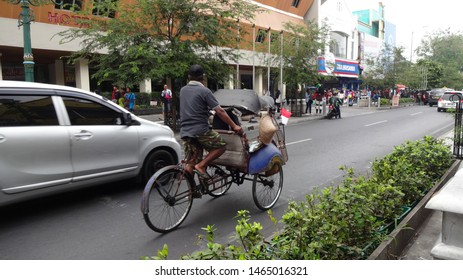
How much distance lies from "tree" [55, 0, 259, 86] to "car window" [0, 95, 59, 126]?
23.8ft

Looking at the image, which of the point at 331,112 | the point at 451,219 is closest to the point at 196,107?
the point at 451,219

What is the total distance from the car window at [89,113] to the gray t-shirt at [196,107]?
165 cm

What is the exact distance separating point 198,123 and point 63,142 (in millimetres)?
1872

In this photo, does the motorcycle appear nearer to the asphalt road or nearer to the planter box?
the planter box

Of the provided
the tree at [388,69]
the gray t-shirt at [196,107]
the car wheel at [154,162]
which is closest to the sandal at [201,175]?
the gray t-shirt at [196,107]

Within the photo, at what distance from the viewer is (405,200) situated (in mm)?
4461

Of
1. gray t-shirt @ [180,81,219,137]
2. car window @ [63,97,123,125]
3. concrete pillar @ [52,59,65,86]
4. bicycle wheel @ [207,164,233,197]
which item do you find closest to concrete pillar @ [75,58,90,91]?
concrete pillar @ [52,59,65,86]

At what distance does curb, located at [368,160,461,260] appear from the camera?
3092 millimetres

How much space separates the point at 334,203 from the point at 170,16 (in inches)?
454

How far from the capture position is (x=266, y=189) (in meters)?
5.42

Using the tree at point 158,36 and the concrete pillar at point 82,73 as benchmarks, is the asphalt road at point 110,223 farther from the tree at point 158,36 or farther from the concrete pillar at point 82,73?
the concrete pillar at point 82,73

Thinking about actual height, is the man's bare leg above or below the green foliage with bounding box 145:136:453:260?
above

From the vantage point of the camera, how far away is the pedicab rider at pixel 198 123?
457cm

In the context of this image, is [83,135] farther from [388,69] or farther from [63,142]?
[388,69]
